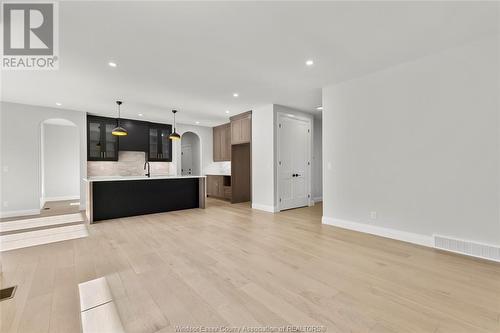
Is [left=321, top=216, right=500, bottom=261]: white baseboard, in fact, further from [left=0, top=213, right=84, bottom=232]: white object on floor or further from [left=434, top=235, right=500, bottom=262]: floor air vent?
[left=0, top=213, right=84, bottom=232]: white object on floor

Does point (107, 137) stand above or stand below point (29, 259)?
above

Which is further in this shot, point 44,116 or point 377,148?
point 44,116

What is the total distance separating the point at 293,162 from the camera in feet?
20.6

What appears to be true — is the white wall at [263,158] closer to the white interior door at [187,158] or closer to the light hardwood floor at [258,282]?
the light hardwood floor at [258,282]

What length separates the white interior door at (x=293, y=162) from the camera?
6.00m

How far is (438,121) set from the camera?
319cm

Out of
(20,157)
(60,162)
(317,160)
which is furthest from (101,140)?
(317,160)

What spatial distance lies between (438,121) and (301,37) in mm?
2355

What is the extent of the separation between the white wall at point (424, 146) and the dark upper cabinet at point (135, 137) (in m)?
6.36

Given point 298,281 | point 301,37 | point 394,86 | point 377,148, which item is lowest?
point 298,281

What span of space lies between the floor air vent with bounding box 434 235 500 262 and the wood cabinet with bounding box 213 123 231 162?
6.39 m

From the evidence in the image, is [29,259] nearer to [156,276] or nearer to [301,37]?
[156,276]

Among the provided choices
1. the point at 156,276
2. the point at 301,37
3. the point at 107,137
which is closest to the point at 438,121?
the point at 301,37

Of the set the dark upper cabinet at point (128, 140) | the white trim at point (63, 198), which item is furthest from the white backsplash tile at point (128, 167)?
the white trim at point (63, 198)
